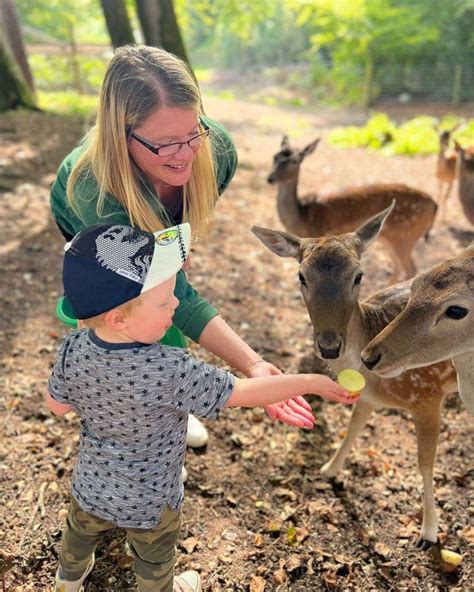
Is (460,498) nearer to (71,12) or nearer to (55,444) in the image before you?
(55,444)

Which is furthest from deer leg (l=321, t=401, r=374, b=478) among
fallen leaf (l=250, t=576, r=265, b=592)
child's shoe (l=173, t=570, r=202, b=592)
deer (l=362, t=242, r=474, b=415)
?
child's shoe (l=173, t=570, r=202, b=592)

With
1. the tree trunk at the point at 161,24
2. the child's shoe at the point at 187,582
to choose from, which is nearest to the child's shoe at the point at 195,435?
the child's shoe at the point at 187,582

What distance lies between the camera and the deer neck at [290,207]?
5.89 m

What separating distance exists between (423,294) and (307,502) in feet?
4.76

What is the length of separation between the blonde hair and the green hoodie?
38 millimetres

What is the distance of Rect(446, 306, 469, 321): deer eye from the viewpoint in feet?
7.82

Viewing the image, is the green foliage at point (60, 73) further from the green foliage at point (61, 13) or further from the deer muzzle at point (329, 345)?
the deer muzzle at point (329, 345)

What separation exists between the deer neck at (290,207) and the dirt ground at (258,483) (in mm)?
553

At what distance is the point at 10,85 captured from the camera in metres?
9.95

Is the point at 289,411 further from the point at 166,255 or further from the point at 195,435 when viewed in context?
the point at 195,435

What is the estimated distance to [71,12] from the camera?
22.0 metres

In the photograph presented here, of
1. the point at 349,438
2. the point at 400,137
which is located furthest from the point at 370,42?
the point at 349,438

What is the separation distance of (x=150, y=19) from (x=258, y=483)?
8144mm

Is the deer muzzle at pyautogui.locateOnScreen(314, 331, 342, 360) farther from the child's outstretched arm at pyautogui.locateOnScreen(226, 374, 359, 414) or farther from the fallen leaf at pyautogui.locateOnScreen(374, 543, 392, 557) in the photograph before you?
the fallen leaf at pyautogui.locateOnScreen(374, 543, 392, 557)
